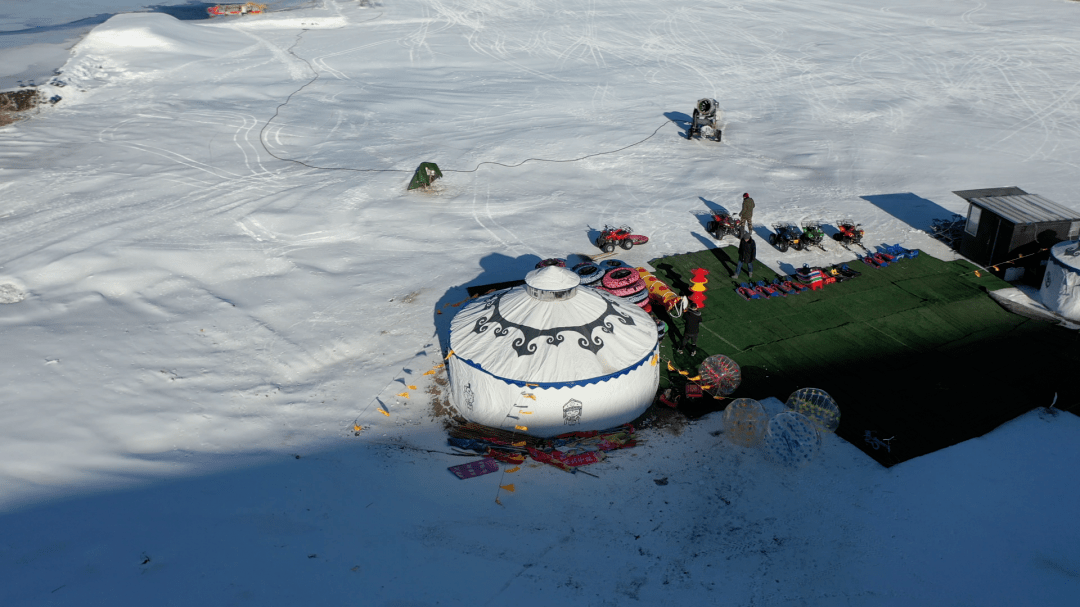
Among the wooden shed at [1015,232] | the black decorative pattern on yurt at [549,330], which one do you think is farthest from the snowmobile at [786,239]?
the black decorative pattern on yurt at [549,330]

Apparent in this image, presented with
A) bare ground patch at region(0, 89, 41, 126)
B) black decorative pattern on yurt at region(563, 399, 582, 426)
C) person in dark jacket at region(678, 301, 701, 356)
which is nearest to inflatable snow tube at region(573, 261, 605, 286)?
person in dark jacket at region(678, 301, 701, 356)

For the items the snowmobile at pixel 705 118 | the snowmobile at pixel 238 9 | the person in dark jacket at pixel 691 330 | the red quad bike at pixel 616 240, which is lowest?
the person in dark jacket at pixel 691 330

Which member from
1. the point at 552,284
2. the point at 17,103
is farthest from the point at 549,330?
the point at 17,103

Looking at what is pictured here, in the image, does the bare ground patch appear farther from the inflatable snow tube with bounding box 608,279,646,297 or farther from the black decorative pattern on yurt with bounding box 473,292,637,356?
the inflatable snow tube with bounding box 608,279,646,297

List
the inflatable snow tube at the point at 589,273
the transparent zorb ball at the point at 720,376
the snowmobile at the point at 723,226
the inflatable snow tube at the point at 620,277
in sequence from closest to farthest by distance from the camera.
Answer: the transparent zorb ball at the point at 720,376 < the inflatable snow tube at the point at 620,277 < the inflatable snow tube at the point at 589,273 < the snowmobile at the point at 723,226

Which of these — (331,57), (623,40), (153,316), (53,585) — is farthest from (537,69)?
(53,585)

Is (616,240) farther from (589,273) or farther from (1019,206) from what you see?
(1019,206)

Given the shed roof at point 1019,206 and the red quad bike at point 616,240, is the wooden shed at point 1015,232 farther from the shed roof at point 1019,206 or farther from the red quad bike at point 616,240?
the red quad bike at point 616,240
